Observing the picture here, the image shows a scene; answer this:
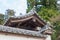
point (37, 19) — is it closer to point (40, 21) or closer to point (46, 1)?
point (40, 21)

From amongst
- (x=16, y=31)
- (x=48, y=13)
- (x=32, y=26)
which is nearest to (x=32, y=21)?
(x=32, y=26)

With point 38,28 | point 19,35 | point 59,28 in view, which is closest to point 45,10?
point 59,28

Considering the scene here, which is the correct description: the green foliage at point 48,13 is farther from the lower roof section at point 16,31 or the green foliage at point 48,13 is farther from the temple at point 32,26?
the lower roof section at point 16,31

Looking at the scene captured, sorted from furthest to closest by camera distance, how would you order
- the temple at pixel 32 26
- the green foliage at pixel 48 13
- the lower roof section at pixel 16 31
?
the green foliage at pixel 48 13 < the temple at pixel 32 26 < the lower roof section at pixel 16 31

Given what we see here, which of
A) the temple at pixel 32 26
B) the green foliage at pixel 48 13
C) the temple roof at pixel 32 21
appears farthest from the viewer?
the green foliage at pixel 48 13

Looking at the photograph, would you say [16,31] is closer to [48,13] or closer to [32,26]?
[32,26]

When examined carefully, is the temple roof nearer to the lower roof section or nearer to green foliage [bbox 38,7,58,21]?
the lower roof section

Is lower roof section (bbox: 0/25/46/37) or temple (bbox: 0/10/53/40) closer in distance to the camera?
lower roof section (bbox: 0/25/46/37)

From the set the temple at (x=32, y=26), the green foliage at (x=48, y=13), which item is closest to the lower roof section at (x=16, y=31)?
the temple at (x=32, y=26)

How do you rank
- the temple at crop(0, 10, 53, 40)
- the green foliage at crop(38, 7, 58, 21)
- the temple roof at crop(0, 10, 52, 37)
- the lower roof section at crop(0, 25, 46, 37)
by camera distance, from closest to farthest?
1. the lower roof section at crop(0, 25, 46, 37)
2. the temple at crop(0, 10, 53, 40)
3. the temple roof at crop(0, 10, 52, 37)
4. the green foliage at crop(38, 7, 58, 21)

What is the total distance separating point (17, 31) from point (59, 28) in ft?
45.9

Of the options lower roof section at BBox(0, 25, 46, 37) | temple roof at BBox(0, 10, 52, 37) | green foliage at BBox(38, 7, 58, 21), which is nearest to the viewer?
lower roof section at BBox(0, 25, 46, 37)

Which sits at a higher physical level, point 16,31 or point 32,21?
point 32,21

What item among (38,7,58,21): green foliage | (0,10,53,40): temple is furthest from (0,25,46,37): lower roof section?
(38,7,58,21): green foliage
